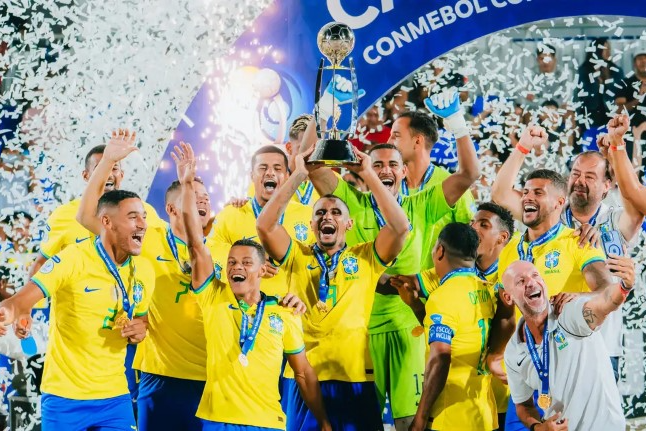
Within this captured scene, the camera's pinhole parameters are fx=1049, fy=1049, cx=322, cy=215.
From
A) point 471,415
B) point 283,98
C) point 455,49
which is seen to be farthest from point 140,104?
point 471,415

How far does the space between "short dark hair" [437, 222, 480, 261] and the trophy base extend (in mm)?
623

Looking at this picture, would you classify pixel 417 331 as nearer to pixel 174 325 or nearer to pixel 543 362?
pixel 543 362

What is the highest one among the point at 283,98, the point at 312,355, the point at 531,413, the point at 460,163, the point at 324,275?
the point at 283,98

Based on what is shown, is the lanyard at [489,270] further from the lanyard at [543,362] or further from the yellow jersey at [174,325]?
the yellow jersey at [174,325]

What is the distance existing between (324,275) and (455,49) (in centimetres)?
251

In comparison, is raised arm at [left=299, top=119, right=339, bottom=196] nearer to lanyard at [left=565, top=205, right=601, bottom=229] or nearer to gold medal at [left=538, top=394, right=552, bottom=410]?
lanyard at [left=565, top=205, right=601, bottom=229]

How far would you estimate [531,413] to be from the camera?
462cm

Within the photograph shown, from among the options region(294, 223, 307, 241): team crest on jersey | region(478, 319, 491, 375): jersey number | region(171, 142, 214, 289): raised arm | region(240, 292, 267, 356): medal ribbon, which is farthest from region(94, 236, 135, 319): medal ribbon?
region(478, 319, 491, 375): jersey number

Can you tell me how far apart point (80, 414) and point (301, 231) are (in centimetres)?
157

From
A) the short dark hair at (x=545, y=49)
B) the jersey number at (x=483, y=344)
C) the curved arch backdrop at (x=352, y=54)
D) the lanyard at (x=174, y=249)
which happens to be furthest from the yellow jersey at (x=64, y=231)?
the short dark hair at (x=545, y=49)

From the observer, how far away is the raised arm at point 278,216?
493 centimetres

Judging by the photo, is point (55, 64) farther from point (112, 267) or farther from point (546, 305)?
point (546, 305)

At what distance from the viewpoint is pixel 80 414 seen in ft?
15.7

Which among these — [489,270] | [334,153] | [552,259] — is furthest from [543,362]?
[334,153]
